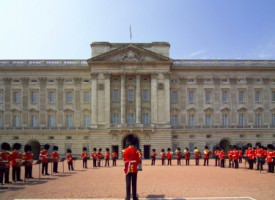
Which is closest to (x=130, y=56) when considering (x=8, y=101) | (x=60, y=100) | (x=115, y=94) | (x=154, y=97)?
(x=115, y=94)

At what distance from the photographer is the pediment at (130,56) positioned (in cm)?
4969

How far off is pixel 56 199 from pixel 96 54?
40.0 meters

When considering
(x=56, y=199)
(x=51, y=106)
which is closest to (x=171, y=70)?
(x=51, y=106)

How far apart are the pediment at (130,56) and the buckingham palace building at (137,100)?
0.14 metres

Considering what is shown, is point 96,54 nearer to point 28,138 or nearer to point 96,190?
point 28,138

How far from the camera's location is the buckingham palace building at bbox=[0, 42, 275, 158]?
1957 inches

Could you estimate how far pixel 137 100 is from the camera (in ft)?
165

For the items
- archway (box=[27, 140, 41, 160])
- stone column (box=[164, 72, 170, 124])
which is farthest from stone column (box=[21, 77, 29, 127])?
stone column (box=[164, 72, 170, 124])

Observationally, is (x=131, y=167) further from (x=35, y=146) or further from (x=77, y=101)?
(x=35, y=146)

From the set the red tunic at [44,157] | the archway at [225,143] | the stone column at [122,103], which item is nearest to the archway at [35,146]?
the stone column at [122,103]

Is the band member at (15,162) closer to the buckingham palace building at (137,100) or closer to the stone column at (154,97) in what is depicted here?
the buckingham palace building at (137,100)

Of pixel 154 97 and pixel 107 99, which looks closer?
pixel 107 99

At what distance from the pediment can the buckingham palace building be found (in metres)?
0.14

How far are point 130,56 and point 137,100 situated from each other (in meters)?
6.43
